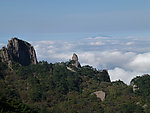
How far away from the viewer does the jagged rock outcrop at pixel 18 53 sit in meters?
94.1

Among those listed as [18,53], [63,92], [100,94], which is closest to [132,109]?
[100,94]

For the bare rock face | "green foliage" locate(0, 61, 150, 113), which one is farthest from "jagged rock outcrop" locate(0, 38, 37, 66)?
the bare rock face

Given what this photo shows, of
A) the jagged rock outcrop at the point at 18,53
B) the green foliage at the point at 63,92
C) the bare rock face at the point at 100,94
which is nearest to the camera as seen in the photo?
the green foliage at the point at 63,92

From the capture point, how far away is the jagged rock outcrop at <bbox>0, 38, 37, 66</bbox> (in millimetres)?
94125

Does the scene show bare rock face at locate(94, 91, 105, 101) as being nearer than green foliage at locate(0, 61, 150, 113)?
No

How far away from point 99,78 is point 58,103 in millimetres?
32015

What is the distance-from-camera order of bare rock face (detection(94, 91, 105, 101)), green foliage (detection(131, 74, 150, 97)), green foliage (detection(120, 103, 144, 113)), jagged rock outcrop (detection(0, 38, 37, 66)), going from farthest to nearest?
jagged rock outcrop (detection(0, 38, 37, 66)) < green foliage (detection(131, 74, 150, 97)) < bare rock face (detection(94, 91, 105, 101)) < green foliage (detection(120, 103, 144, 113))

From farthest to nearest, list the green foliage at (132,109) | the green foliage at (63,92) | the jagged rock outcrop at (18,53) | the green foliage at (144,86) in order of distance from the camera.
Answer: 1. the jagged rock outcrop at (18,53)
2. the green foliage at (144,86)
3. the green foliage at (63,92)
4. the green foliage at (132,109)

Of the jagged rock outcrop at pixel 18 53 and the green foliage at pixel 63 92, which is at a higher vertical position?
the jagged rock outcrop at pixel 18 53

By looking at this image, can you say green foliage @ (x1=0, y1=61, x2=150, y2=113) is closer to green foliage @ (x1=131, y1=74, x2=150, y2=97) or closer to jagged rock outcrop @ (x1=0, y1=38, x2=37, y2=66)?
green foliage @ (x1=131, y1=74, x2=150, y2=97)

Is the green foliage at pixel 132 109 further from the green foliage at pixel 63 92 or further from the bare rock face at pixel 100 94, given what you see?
the bare rock face at pixel 100 94

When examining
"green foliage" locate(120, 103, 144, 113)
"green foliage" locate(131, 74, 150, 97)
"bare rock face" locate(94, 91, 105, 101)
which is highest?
"green foliage" locate(131, 74, 150, 97)

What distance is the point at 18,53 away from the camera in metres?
98.4

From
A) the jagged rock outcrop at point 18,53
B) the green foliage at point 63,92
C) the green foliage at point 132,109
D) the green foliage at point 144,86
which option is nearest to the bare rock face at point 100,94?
the green foliage at point 63,92
